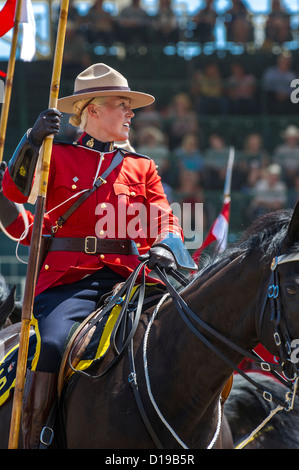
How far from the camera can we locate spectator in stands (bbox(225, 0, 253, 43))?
1377 centimetres

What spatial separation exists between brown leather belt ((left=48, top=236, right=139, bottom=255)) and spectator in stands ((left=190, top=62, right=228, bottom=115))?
31.7ft

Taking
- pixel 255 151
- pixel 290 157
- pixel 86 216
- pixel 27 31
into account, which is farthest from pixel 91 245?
pixel 290 157

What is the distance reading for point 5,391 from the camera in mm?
3744

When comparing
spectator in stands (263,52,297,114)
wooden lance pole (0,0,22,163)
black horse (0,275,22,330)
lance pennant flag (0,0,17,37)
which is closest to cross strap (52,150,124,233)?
wooden lance pole (0,0,22,163)

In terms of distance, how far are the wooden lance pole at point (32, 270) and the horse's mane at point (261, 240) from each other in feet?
2.48

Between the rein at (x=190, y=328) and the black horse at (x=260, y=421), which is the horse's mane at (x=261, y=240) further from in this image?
the black horse at (x=260, y=421)

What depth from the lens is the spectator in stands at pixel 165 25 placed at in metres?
13.9

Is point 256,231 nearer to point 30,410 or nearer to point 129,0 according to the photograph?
point 30,410

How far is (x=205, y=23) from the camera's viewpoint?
45.5ft

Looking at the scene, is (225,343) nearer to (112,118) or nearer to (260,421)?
(112,118)

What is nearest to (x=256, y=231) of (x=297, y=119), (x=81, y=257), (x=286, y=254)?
(x=286, y=254)

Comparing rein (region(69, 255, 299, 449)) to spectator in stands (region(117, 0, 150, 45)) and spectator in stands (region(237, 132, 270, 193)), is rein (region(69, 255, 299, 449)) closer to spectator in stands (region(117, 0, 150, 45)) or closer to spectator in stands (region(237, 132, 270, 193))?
spectator in stands (region(237, 132, 270, 193))
